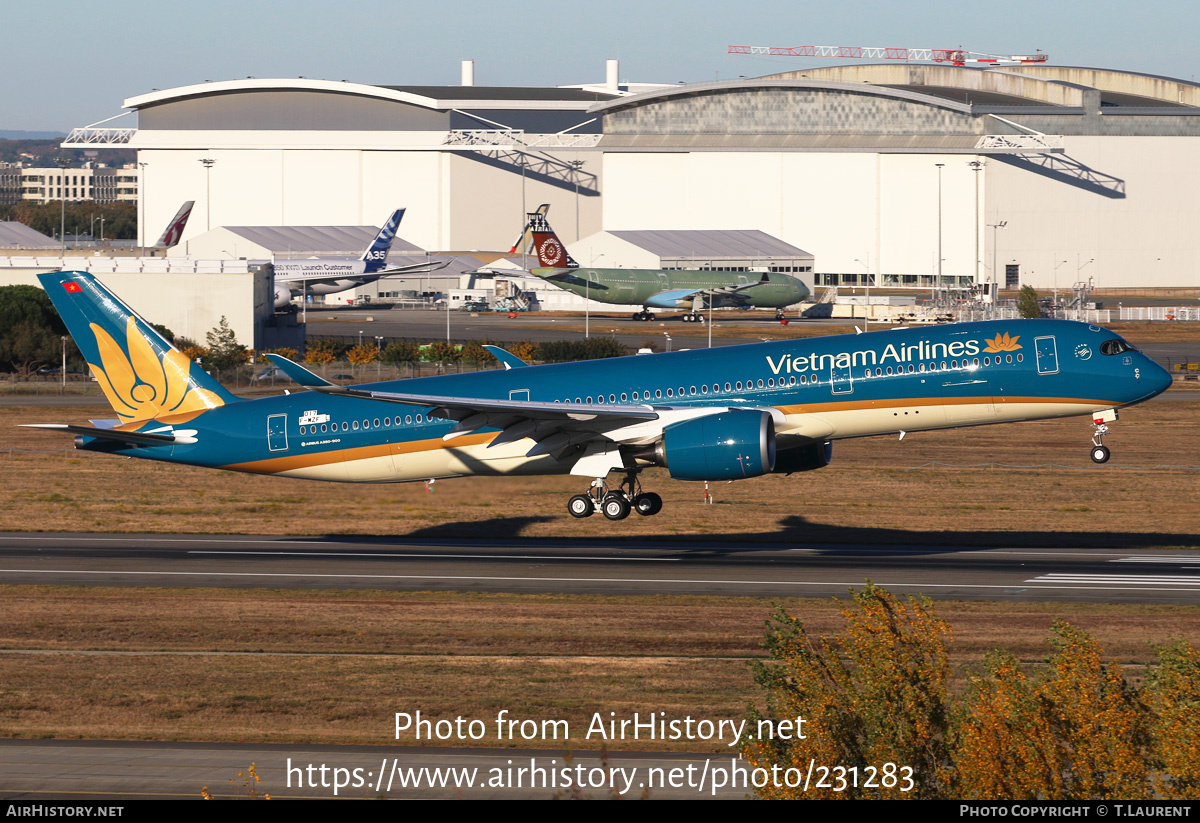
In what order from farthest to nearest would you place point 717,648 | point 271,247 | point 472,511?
point 271,247
point 472,511
point 717,648

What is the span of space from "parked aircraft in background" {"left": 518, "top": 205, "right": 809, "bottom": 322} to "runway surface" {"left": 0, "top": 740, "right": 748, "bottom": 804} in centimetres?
12747

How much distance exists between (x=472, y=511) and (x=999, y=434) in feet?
117

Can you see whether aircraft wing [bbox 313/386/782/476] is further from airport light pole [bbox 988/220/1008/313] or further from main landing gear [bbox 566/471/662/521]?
airport light pole [bbox 988/220/1008/313]

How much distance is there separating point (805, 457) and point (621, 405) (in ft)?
19.6

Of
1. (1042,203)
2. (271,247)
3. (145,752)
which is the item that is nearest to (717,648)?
(145,752)

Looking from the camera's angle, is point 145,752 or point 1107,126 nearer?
point 145,752

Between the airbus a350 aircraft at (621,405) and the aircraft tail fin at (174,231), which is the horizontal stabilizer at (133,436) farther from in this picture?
the aircraft tail fin at (174,231)

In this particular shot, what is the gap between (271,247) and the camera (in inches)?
7160

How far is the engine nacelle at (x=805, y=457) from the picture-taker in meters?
42.0

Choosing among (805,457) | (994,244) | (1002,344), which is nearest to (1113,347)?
(1002,344)

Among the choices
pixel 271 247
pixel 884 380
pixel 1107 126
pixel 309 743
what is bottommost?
pixel 309 743

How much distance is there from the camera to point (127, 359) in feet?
146

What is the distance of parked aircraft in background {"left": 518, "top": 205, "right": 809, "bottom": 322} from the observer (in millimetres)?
154000
